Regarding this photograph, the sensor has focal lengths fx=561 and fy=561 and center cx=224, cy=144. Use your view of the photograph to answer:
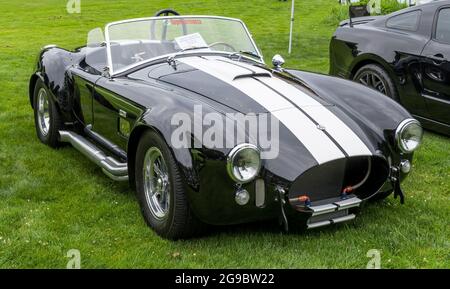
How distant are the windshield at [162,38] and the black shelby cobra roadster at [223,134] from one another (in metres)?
0.01

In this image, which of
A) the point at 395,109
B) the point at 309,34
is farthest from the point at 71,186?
the point at 309,34

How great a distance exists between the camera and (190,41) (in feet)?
16.7

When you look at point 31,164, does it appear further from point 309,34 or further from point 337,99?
point 309,34

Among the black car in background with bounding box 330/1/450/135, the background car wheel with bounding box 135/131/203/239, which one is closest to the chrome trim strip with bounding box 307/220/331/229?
the background car wheel with bounding box 135/131/203/239

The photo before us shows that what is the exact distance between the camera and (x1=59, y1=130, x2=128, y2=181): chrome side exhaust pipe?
422 cm

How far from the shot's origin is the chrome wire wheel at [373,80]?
6.50 metres

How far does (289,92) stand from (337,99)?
42cm

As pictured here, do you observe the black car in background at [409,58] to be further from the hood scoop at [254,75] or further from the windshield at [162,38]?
the hood scoop at [254,75]

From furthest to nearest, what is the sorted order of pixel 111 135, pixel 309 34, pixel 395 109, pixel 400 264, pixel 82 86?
pixel 309 34
pixel 82 86
pixel 111 135
pixel 395 109
pixel 400 264

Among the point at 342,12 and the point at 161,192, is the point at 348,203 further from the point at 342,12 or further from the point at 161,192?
the point at 342,12

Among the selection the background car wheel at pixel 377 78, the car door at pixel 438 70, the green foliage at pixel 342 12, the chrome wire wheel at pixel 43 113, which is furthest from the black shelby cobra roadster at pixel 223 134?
the green foliage at pixel 342 12

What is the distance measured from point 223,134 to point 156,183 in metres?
0.74

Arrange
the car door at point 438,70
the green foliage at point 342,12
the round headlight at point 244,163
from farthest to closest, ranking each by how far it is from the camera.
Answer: the green foliage at point 342,12, the car door at point 438,70, the round headlight at point 244,163
